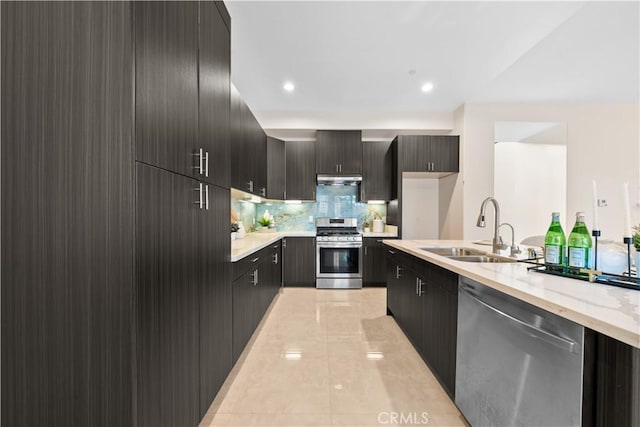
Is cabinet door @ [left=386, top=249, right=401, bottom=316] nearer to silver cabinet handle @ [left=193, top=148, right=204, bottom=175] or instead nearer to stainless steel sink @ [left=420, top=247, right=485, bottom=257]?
stainless steel sink @ [left=420, top=247, right=485, bottom=257]

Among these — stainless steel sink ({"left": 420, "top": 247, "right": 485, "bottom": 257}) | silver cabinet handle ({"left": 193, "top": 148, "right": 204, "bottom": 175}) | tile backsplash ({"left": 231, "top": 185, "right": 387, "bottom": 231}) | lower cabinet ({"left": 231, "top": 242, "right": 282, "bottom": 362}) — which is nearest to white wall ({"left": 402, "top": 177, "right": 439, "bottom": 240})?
tile backsplash ({"left": 231, "top": 185, "right": 387, "bottom": 231})

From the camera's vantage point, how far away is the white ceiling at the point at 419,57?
2395 mm

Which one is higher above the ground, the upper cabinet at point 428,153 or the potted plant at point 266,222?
the upper cabinet at point 428,153

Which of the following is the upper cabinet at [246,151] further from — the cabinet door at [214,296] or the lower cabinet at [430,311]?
the lower cabinet at [430,311]

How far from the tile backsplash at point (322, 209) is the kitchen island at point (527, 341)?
290 centimetres

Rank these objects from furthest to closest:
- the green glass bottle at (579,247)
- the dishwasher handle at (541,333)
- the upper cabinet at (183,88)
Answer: the green glass bottle at (579,247)
the upper cabinet at (183,88)
the dishwasher handle at (541,333)

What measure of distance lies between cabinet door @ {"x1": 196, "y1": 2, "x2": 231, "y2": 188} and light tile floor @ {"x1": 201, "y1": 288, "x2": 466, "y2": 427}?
1.41 metres

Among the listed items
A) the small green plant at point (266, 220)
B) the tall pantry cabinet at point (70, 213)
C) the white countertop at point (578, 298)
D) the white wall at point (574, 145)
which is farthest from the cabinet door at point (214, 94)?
the white wall at point (574, 145)

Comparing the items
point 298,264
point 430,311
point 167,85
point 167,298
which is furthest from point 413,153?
point 167,298

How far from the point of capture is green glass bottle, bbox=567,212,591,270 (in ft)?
3.92

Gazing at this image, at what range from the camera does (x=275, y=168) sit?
451 cm

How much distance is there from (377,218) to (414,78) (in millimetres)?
2378

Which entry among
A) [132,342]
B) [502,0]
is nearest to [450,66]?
[502,0]

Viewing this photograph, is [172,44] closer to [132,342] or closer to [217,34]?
[217,34]
